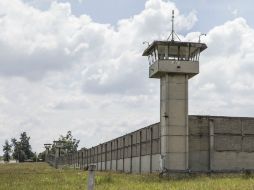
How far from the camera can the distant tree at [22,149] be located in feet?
583

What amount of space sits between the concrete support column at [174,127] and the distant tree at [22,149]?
148816mm

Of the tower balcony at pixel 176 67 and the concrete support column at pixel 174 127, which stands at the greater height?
the tower balcony at pixel 176 67

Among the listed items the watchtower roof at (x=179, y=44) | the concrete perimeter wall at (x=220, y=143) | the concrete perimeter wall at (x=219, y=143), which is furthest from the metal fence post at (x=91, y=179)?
the concrete perimeter wall at (x=220, y=143)

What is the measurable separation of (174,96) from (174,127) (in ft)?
6.89

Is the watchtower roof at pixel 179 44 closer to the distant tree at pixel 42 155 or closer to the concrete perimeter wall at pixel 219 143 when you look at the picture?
the concrete perimeter wall at pixel 219 143

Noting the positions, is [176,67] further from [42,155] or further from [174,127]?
[42,155]

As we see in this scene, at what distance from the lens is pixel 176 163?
32.5 metres

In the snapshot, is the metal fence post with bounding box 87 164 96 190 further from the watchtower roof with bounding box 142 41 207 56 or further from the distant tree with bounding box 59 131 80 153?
the distant tree with bounding box 59 131 80 153

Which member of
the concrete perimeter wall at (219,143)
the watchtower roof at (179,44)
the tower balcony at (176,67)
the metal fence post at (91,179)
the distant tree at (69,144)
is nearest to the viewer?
the metal fence post at (91,179)

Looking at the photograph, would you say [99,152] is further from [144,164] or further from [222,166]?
[222,166]

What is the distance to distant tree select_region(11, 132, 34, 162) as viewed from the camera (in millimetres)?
177550

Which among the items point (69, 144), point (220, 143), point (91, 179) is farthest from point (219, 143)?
point (69, 144)

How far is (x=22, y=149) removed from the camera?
184 m

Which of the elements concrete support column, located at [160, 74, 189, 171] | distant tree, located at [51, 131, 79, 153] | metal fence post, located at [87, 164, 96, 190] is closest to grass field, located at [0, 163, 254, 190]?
concrete support column, located at [160, 74, 189, 171]
